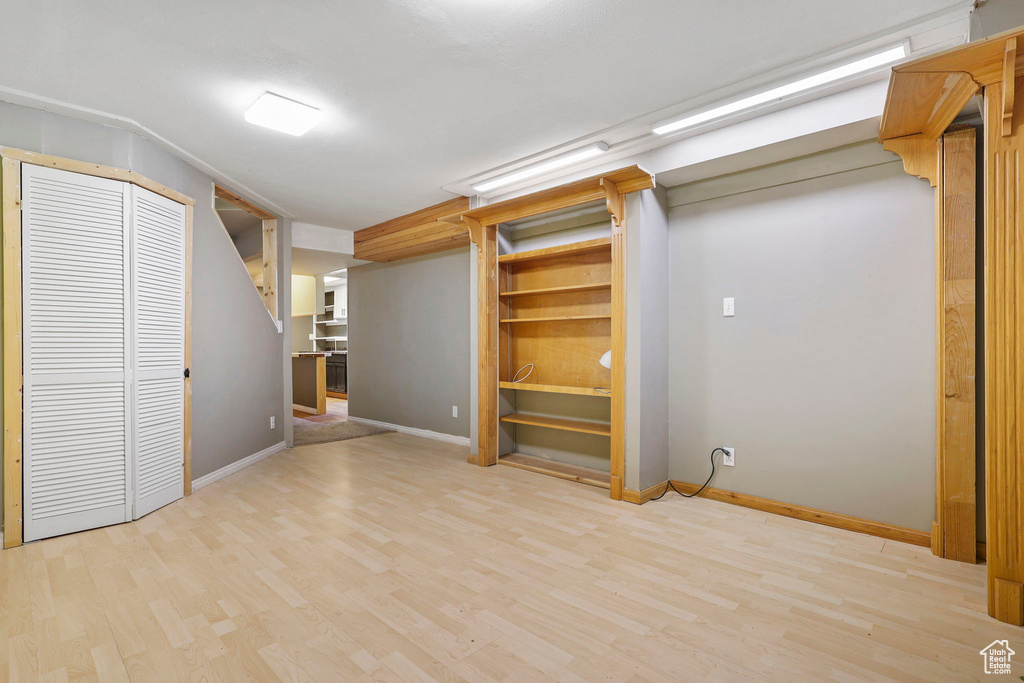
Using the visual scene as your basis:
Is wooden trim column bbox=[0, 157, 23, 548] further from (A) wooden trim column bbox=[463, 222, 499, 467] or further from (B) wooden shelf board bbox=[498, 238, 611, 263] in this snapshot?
(B) wooden shelf board bbox=[498, 238, 611, 263]

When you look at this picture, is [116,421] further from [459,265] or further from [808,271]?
[808,271]

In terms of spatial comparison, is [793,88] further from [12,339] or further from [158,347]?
[12,339]

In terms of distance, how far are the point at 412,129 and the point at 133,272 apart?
6.54 feet

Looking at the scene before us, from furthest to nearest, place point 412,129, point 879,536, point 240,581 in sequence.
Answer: point 412,129 → point 879,536 → point 240,581

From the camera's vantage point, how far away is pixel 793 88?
2.44 meters

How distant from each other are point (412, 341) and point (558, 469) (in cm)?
260

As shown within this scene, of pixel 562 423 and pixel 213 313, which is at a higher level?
pixel 213 313

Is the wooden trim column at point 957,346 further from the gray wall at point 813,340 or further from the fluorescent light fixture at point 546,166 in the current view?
the fluorescent light fixture at point 546,166

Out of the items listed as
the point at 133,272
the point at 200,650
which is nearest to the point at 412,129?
the point at 133,272

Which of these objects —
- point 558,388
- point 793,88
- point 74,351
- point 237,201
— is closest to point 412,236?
point 237,201

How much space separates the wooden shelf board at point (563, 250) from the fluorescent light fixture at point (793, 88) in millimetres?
859

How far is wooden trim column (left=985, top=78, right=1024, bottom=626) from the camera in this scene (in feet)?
5.60

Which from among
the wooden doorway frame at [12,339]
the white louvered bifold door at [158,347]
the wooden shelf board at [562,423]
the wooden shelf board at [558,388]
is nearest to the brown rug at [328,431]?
the white louvered bifold door at [158,347]

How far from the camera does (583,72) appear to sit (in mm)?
2352
